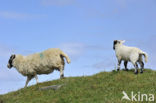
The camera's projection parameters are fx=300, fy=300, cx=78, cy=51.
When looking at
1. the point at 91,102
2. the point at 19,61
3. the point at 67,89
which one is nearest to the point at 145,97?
the point at 91,102

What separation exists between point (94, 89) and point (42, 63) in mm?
6090

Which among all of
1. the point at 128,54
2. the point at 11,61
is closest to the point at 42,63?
the point at 11,61

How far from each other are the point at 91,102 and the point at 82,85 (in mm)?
4454

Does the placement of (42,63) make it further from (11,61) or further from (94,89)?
(94,89)

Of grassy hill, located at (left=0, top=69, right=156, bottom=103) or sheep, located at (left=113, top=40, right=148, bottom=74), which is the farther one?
sheep, located at (left=113, top=40, right=148, bottom=74)

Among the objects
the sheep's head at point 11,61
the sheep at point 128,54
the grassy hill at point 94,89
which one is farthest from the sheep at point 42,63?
the sheep at point 128,54

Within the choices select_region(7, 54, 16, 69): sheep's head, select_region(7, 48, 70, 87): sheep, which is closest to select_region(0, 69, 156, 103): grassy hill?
select_region(7, 48, 70, 87): sheep

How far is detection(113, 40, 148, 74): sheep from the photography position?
796 inches

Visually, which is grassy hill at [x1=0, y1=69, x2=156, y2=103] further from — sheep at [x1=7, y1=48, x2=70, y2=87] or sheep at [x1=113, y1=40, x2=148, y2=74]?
sheep at [x1=7, y1=48, x2=70, y2=87]

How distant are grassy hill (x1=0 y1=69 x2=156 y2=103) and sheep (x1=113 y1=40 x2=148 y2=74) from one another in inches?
34.4

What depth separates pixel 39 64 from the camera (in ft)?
Answer: 69.2

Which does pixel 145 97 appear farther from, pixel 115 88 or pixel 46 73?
pixel 46 73

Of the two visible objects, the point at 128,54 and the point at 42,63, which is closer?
the point at 128,54

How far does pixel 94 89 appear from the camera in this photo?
16.0m
